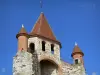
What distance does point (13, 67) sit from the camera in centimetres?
4041

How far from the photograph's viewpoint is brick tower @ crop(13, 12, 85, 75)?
40.4 m

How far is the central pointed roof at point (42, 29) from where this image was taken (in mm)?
44494

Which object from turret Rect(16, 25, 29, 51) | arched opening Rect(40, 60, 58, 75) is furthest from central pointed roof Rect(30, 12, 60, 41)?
arched opening Rect(40, 60, 58, 75)

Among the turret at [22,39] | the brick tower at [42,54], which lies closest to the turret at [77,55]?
the brick tower at [42,54]

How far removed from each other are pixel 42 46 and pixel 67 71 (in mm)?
3432

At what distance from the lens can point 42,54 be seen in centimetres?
4278

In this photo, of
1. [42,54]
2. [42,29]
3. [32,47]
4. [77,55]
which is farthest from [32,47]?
[77,55]

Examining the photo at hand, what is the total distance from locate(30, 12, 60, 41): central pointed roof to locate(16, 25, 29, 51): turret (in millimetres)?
2147

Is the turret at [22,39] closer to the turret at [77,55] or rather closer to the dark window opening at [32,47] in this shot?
the dark window opening at [32,47]

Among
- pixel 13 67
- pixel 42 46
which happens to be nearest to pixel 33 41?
pixel 42 46

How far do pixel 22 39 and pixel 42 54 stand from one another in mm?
2720

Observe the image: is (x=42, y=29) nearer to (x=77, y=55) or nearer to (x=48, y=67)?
(x=48, y=67)

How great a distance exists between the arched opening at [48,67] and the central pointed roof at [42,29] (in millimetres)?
2508

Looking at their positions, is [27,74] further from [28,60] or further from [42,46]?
[42,46]
